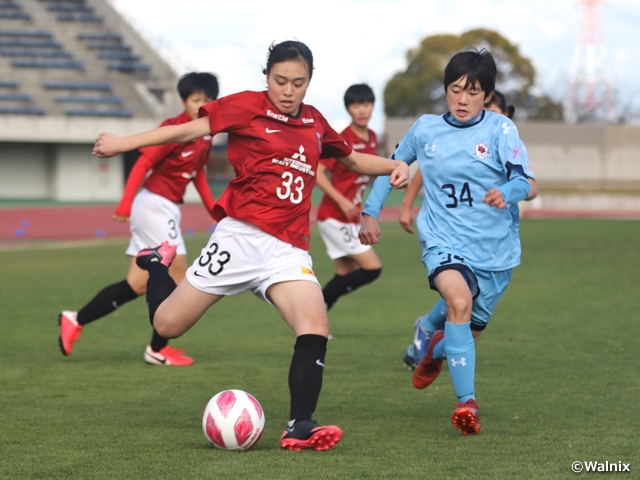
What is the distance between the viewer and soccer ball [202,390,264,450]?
168 inches

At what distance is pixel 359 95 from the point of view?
316 inches

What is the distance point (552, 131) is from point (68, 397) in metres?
38.9

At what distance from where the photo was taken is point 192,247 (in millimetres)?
18969

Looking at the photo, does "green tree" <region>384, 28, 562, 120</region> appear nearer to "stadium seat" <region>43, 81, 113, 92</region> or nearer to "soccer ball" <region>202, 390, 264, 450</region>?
"stadium seat" <region>43, 81, 113, 92</region>

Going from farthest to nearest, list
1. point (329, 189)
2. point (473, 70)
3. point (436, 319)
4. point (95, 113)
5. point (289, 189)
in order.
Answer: point (95, 113) < point (329, 189) < point (436, 319) < point (473, 70) < point (289, 189)

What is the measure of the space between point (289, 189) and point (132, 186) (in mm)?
2724

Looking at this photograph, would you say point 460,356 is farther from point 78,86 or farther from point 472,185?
point 78,86

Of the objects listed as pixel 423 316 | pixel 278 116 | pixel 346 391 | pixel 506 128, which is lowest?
pixel 346 391

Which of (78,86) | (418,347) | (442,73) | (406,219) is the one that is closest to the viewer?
(406,219)

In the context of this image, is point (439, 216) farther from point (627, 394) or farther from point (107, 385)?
point (107, 385)

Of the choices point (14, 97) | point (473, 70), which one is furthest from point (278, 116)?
point (14, 97)

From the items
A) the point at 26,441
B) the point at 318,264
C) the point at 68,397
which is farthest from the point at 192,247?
the point at 26,441

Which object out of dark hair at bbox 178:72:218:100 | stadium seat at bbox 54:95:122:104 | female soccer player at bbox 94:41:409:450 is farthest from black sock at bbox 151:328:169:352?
stadium seat at bbox 54:95:122:104

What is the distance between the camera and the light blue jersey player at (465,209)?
4750 mm
